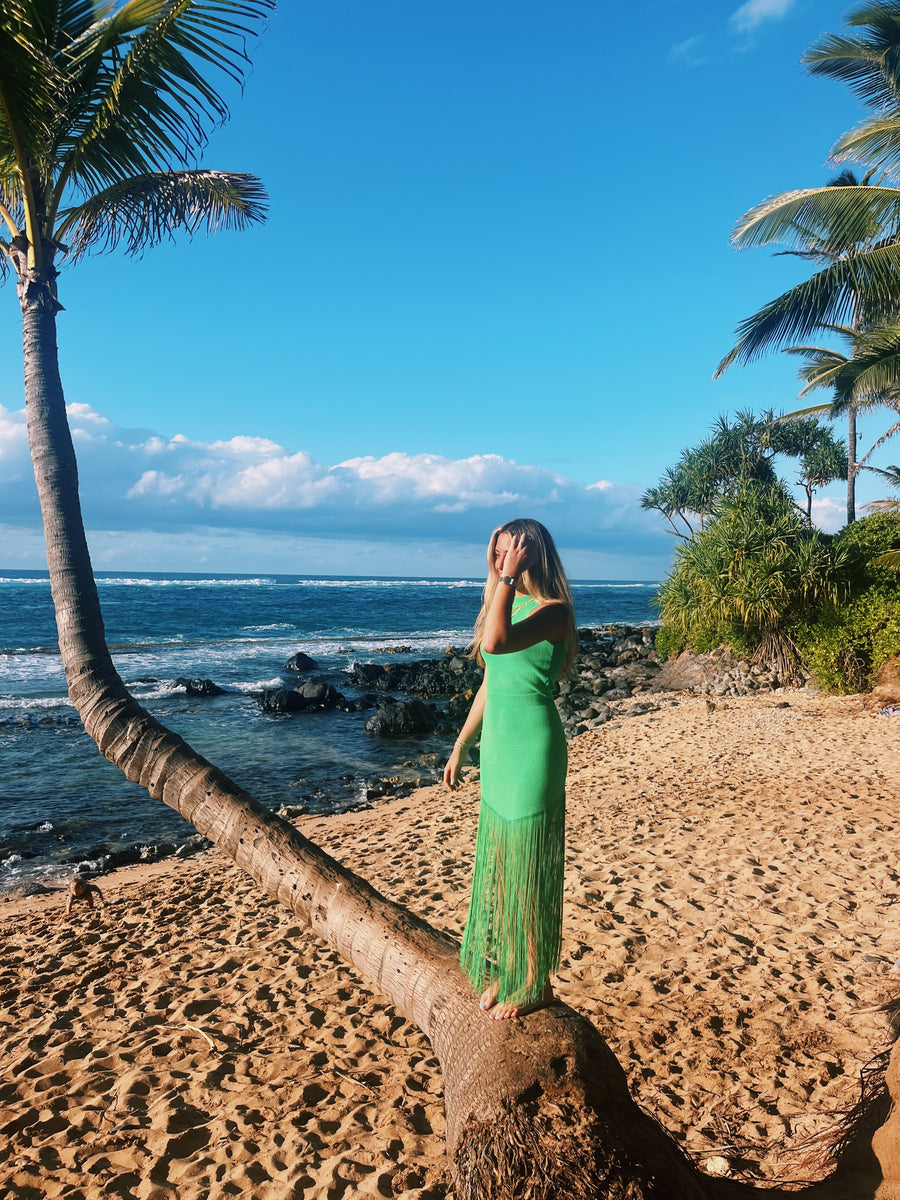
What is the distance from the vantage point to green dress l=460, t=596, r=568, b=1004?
234 cm

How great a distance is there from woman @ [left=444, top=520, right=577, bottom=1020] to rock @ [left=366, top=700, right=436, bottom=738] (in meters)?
12.3

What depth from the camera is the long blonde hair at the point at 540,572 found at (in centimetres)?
239

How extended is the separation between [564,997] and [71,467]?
13.6 feet

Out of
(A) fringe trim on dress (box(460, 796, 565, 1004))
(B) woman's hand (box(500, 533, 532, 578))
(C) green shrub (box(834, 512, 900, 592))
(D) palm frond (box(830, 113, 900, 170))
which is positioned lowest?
(A) fringe trim on dress (box(460, 796, 565, 1004))

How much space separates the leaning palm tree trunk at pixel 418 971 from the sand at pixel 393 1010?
0.73 m

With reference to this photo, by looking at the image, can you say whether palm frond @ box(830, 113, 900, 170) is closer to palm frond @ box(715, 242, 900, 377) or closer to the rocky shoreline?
palm frond @ box(715, 242, 900, 377)

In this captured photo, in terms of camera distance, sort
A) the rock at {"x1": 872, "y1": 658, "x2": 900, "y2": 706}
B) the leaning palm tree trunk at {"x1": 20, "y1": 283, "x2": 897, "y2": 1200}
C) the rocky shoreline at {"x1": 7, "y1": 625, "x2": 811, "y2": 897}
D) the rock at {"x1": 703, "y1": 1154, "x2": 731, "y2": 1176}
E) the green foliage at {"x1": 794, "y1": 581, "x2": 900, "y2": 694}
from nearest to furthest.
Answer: the leaning palm tree trunk at {"x1": 20, "y1": 283, "x2": 897, "y2": 1200}, the rock at {"x1": 703, "y1": 1154, "x2": 731, "y2": 1176}, the rocky shoreline at {"x1": 7, "y1": 625, "x2": 811, "y2": 897}, the rock at {"x1": 872, "y1": 658, "x2": 900, "y2": 706}, the green foliage at {"x1": 794, "y1": 581, "x2": 900, "y2": 694}

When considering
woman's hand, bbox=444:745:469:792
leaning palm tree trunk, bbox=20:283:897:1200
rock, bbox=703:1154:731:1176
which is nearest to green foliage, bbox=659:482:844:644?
rock, bbox=703:1154:731:1176

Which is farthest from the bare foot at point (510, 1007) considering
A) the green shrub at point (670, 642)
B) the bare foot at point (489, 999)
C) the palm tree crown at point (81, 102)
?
the green shrub at point (670, 642)

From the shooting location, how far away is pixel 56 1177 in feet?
9.55

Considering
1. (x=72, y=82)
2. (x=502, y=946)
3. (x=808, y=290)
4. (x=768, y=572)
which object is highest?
(x=808, y=290)

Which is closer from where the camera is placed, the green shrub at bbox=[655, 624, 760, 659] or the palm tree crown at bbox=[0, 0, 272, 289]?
the palm tree crown at bbox=[0, 0, 272, 289]

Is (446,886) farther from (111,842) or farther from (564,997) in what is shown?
(111,842)

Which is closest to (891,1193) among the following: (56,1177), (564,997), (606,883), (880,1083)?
(880,1083)
